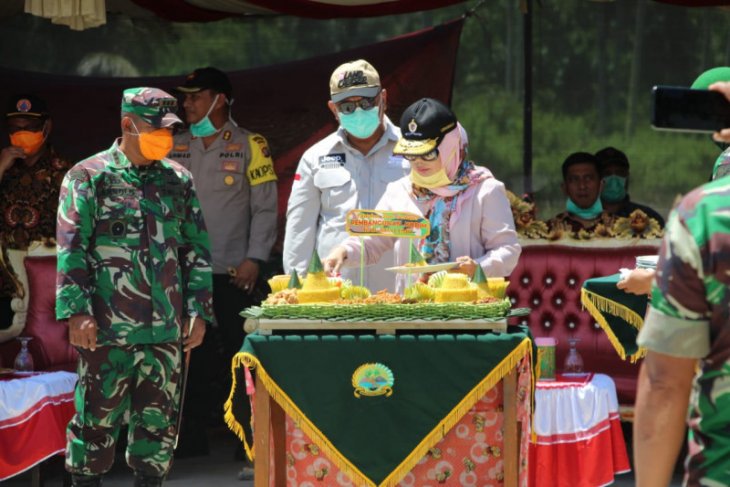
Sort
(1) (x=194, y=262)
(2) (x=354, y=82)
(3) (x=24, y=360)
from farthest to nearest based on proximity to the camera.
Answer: (3) (x=24, y=360), (2) (x=354, y=82), (1) (x=194, y=262)

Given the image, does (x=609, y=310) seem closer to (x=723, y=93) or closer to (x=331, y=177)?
(x=331, y=177)

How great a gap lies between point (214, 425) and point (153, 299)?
9.30ft

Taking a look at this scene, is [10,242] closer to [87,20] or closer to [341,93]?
[87,20]

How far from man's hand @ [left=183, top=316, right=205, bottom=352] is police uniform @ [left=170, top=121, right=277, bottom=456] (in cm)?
181

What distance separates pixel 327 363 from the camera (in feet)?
17.9

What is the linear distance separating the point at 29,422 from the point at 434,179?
262 cm

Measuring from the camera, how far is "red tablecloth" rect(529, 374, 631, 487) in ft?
22.6

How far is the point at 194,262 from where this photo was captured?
632 centimetres

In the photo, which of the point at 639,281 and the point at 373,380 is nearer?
the point at 639,281

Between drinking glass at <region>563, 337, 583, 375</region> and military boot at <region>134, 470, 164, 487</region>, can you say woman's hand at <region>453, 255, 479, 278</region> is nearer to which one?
military boot at <region>134, 470, 164, 487</region>

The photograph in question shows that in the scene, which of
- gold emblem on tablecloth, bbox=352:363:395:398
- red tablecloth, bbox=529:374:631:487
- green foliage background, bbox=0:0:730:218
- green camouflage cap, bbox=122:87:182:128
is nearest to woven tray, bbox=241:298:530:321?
gold emblem on tablecloth, bbox=352:363:395:398

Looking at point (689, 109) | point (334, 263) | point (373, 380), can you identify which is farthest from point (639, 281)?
point (334, 263)

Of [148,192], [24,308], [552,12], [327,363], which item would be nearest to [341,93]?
[148,192]

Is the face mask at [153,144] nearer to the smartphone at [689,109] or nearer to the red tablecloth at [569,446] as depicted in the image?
the red tablecloth at [569,446]
